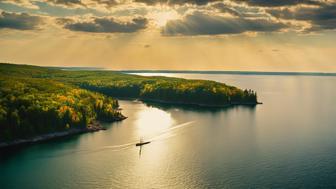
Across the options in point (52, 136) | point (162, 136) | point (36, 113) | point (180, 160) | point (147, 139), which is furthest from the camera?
point (162, 136)

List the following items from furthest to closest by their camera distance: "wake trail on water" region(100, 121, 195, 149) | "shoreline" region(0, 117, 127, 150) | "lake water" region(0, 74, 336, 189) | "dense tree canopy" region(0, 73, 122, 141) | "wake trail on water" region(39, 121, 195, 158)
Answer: "dense tree canopy" region(0, 73, 122, 141)
"shoreline" region(0, 117, 127, 150)
"wake trail on water" region(100, 121, 195, 149)
"wake trail on water" region(39, 121, 195, 158)
"lake water" region(0, 74, 336, 189)

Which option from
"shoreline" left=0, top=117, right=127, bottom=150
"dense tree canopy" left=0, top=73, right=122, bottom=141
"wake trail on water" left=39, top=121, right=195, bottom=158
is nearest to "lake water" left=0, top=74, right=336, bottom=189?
"wake trail on water" left=39, top=121, right=195, bottom=158

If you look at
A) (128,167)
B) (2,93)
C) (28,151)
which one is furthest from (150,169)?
(2,93)

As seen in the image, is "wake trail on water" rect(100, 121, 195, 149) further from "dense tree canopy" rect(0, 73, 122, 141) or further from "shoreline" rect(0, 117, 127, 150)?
"dense tree canopy" rect(0, 73, 122, 141)

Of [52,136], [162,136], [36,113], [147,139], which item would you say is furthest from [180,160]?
[36,113]

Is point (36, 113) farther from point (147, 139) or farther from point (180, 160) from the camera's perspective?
point (180, 160)

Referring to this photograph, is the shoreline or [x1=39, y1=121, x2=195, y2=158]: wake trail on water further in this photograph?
the shoreline

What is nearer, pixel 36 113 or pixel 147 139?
pixel 147 139

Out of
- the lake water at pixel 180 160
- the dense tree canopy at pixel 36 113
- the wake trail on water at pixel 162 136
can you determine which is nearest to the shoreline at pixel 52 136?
the dense tree canopy at pixel 36 113

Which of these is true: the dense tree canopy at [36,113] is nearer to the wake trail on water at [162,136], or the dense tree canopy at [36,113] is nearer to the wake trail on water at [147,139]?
the wake trail on water at [147,139]

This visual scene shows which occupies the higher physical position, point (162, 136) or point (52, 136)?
point (52, 136)

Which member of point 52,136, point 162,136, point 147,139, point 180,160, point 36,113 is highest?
point 36,113

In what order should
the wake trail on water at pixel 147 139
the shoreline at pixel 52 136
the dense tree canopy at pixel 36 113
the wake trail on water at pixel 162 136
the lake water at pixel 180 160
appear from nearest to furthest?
Result: the lake water at pixel 180 160
the wake trail on water at pixel 147 139
the wake trail on water at pixel 162 136
the shoreline at pixel 52 136
the dense tree canopy at pixel 36 113
